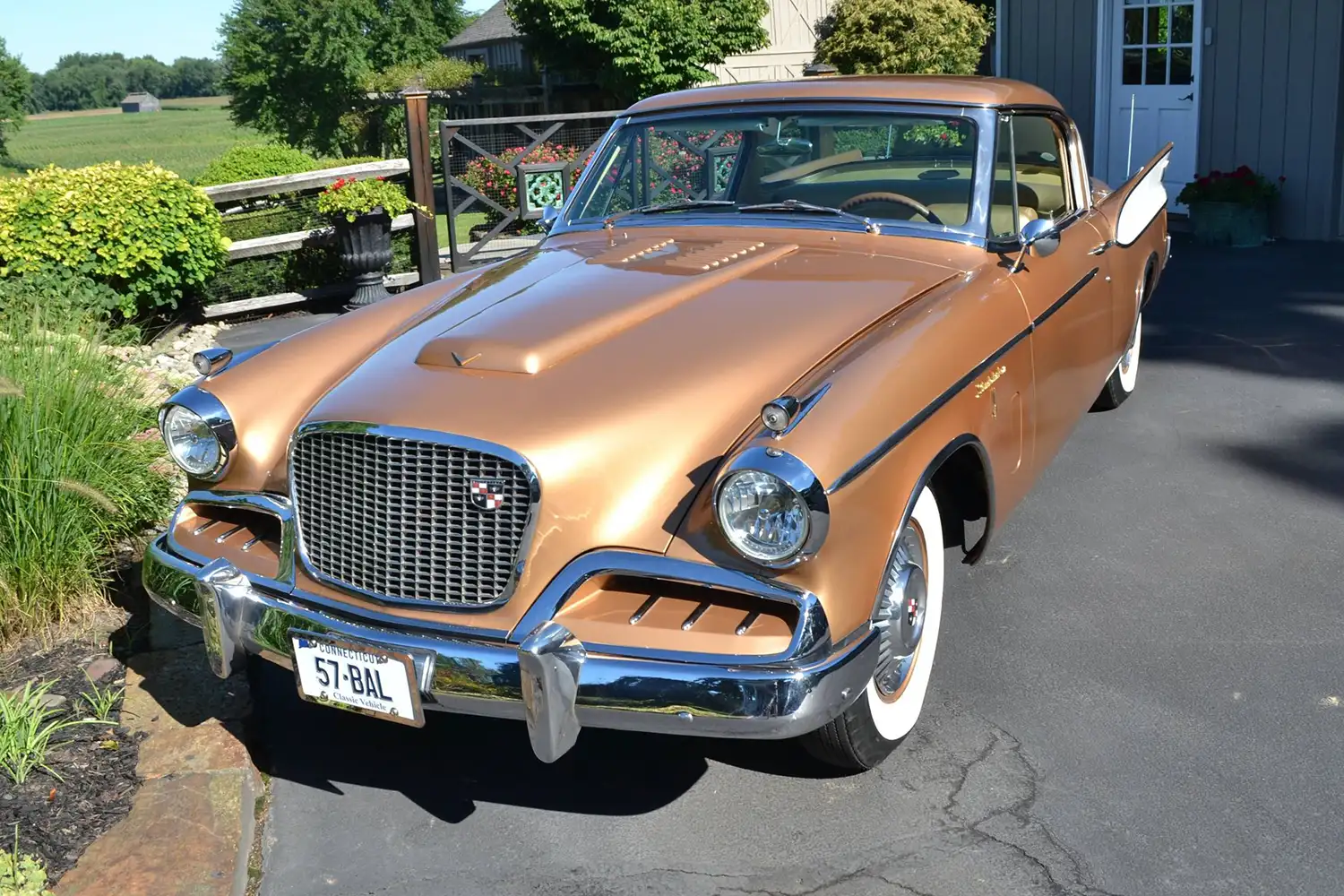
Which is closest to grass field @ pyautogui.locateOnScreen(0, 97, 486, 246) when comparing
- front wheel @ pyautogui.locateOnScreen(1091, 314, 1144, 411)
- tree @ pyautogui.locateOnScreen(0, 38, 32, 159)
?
tree @ pyautogui.locateOnScreen(0, 38, 32, 159)

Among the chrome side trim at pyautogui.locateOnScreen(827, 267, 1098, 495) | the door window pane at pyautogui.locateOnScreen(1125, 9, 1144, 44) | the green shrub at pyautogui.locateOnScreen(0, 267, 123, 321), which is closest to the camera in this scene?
the chrome side trim at pyautogui.locateOnScreen(827, 267, 1098, 495)

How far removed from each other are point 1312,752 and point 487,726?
222cm

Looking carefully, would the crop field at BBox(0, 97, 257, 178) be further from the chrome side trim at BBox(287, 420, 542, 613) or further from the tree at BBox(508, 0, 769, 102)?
the chrome side trim at BBox(287, 420, 542, 613)

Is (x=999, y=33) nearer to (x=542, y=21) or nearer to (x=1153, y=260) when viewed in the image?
(x=1153, y=260)

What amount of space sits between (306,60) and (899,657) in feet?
112

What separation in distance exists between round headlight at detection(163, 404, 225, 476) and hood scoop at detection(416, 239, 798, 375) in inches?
25.6

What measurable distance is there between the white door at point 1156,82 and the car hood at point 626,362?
8.03 metres

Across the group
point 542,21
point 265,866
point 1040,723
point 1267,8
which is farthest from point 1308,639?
point 542,21

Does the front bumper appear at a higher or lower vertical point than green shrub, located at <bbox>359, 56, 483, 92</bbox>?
lower

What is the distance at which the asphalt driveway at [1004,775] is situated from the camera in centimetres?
296

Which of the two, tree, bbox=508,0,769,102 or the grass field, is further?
the grass field

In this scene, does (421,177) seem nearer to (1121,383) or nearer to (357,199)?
(357,199)

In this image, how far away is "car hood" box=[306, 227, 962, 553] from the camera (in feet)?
9.60

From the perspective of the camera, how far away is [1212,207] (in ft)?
33.6
